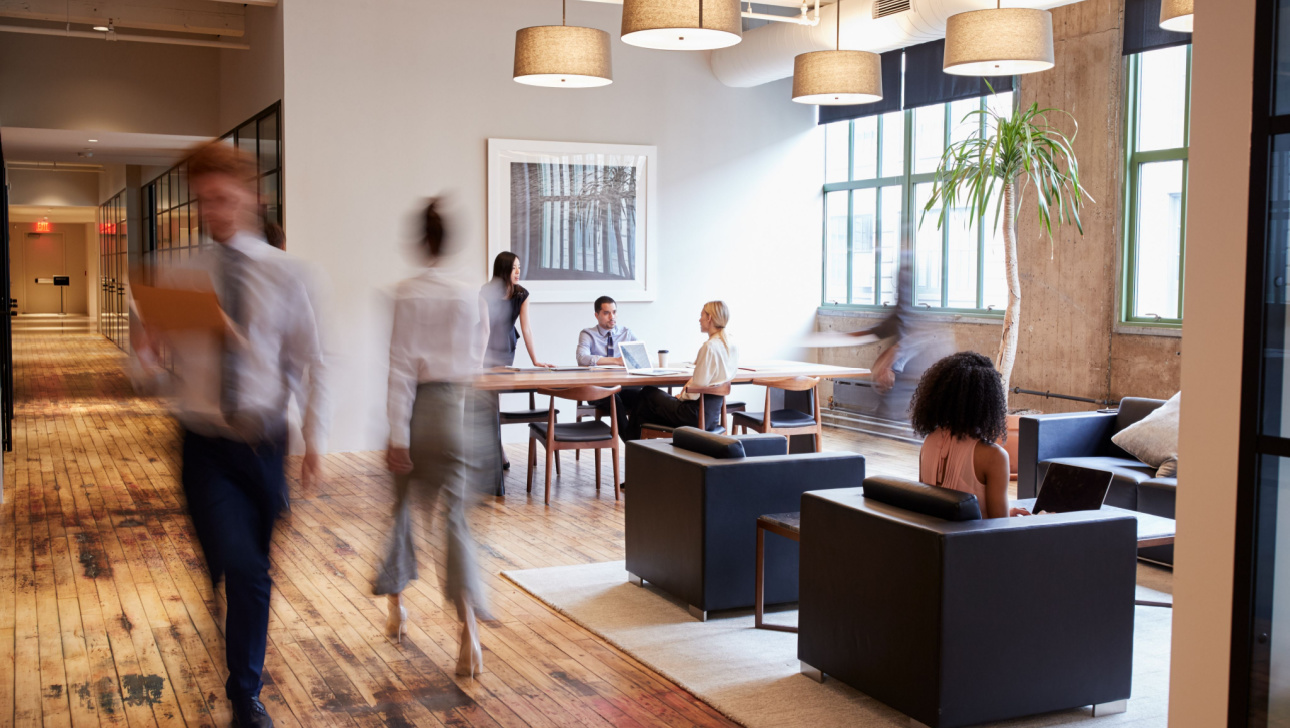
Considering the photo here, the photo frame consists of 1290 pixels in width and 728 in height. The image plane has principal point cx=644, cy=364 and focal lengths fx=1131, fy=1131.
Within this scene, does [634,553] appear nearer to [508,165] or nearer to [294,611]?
[294,611]

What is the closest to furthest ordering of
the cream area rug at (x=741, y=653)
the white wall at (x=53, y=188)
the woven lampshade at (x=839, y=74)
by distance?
the cream area rug at (x=741, y=653) < the woven lampshade at (x=839, y=74) < the white wall at (x=53, y=188)

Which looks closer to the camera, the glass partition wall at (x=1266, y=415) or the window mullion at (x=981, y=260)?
the glass partition wall at (x=1266, y=415)

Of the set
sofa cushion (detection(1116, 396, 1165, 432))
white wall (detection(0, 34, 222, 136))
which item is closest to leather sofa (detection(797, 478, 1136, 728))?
sofa cushion (detection(1116, 396, 1165, 432))

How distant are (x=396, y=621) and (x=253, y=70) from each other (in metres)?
7.23

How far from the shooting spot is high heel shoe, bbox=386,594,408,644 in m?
4.36

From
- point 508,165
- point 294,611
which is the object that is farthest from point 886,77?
point 294,611

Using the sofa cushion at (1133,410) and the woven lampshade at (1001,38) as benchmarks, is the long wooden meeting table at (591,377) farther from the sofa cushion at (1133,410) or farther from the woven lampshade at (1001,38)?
the woven lampshade at (1001,38)

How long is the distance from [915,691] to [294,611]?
8.79 ft

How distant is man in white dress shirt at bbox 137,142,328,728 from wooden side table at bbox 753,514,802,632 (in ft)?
5.73

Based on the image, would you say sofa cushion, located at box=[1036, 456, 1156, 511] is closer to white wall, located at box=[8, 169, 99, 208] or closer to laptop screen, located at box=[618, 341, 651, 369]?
laptop screen, located at box=[618, 341, 651, 369]

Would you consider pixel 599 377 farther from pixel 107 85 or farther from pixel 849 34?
pixel 107 85

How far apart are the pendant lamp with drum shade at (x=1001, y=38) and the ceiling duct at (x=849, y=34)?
1334 millimetres

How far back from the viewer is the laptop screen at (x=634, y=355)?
7.85 metres

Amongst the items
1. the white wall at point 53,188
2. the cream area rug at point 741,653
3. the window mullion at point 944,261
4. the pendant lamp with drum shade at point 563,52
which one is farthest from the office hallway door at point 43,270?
the cream area rug at point 741,653
